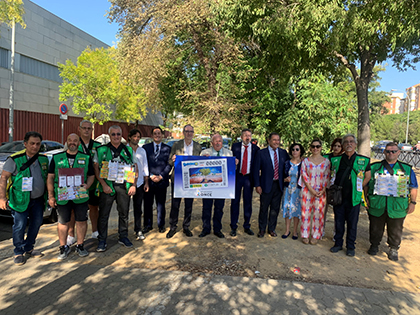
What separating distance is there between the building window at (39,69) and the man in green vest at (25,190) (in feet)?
67.3

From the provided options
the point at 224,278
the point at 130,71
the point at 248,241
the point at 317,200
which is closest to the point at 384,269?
the point at 317,200

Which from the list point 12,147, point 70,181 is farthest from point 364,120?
point 12,147

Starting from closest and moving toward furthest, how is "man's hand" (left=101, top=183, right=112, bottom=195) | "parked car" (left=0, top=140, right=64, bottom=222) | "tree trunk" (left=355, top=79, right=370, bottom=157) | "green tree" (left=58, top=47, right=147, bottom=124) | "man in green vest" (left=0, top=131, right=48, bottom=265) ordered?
"man in green vest" (left=0, top=131, right=48, bottom=265)
"man's hand" (left=101, top=183, right=112, bottom=195)
"parked car" (left=0, top=140, right=64, bottom=222)
"tree trunk" (left=355, top=79, right=370, bottom=157)
"green tree" (left=58, top=47, right=147, bottom=124)

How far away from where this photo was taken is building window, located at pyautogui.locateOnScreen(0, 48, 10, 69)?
61.4 feet

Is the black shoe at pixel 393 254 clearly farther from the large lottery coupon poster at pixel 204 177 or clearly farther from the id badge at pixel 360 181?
the large lottery coupon poster at pixel 204 177

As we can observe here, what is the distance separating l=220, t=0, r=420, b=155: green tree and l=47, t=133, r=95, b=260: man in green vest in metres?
5.39

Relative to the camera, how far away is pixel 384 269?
14.9ft

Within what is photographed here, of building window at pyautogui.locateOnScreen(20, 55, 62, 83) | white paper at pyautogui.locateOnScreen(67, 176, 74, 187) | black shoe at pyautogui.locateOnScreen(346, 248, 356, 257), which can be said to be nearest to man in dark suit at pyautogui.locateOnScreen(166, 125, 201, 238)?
white paper at pyautogui.locateOnScreen(67, 176, 74, 187)

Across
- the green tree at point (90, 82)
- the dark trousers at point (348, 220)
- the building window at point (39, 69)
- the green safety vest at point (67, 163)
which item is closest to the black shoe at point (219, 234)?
the dark trousers at point (348, 220)

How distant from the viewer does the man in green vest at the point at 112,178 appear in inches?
190

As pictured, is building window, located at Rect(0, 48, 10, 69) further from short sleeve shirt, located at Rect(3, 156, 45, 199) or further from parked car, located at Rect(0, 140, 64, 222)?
short sleeve shirt, located at Rect(3, 156, 45, 199)

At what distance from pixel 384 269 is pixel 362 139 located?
440 centimetres

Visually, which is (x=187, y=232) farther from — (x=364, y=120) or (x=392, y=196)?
(x=364, y=120)

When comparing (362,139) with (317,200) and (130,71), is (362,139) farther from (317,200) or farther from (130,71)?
(130,71)
